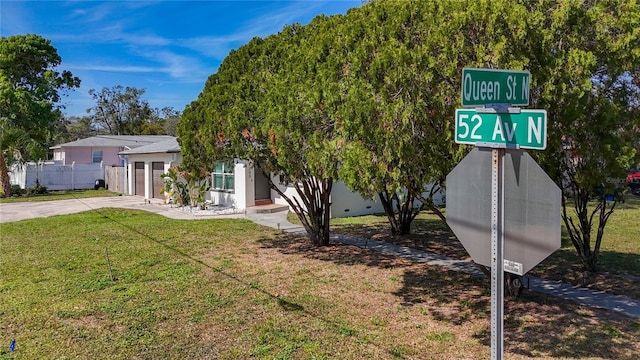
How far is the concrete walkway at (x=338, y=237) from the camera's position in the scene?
637 centimetres

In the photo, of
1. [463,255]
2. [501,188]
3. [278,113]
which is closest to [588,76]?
[501,188]

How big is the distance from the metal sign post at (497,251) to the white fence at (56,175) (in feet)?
103

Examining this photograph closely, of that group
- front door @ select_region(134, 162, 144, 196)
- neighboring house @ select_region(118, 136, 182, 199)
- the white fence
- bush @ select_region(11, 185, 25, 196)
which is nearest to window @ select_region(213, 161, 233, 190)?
neighboring house @ select_region(118, 136, 182, 199)

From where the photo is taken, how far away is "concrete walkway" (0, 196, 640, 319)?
637 centimetres

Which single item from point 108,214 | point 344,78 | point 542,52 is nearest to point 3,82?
point 108,214

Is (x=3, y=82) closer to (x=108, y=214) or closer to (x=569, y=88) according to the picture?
(x=108, y=214)

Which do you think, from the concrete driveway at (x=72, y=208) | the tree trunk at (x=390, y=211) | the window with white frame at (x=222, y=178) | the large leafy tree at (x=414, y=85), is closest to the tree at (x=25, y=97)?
the concrete driveway at (x=72, y=208)

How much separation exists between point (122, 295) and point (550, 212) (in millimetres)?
6420

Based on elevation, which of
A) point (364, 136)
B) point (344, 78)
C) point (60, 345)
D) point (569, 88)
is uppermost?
point (344, 78)

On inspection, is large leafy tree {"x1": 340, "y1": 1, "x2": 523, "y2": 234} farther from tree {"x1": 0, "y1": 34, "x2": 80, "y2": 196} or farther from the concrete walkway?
tree {"x1": 0, "y1": 34, "x2": 80, "y2": 196}

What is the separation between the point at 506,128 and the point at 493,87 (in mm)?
285

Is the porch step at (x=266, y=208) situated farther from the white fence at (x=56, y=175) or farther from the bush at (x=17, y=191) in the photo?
the white fence at (x=56, y=175)

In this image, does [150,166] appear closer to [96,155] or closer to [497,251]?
[96,155]

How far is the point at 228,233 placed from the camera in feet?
40.7
